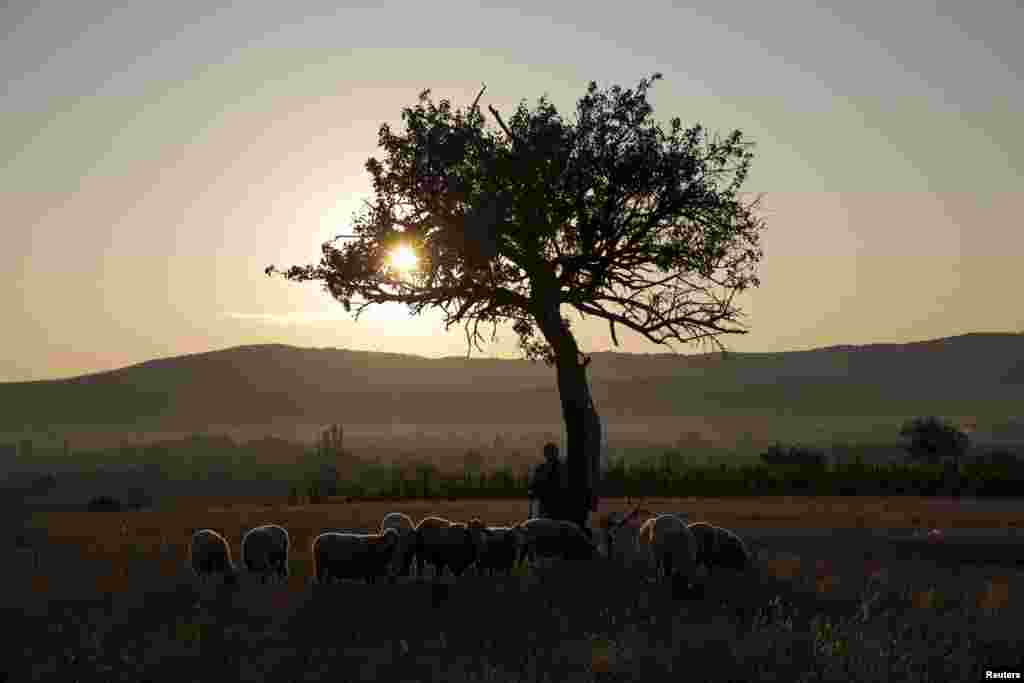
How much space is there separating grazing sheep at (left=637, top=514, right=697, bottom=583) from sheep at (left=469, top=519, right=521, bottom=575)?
237cm

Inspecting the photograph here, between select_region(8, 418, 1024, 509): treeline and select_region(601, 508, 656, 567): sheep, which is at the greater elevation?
select_region(8, 418, 1024, 509): treeline

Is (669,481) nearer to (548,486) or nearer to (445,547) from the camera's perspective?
(548,486)

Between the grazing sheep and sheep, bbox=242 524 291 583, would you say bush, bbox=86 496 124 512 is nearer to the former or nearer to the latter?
sheep, bbox=242 524 291 583

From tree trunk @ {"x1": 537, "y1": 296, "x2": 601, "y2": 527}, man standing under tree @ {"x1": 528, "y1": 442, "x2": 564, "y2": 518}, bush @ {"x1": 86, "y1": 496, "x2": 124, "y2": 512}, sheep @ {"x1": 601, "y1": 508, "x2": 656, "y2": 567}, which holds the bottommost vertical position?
sheep @ {"x1": 601, "y1": 508, "x2": 656, "y2": 567}

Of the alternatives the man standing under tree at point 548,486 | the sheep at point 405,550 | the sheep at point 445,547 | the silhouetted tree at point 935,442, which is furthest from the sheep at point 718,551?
the silhouetted tree at point 935,442

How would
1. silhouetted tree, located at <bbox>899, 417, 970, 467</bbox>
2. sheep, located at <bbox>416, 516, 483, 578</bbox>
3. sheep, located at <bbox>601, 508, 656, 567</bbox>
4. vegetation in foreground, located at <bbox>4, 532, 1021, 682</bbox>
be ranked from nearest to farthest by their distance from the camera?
vegetation in foreground, located at <bbox>4, 532, 1021, 682</bbox> → sheep, located at <bbox>416, 516, 483, 578</bbox> → sheep, located at <bbox>601, 508, 656, 567</bbox> → silhouetted tree, located at <bbox>899, 417, 970, 467</bbox>

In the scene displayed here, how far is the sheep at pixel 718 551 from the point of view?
66.2ft

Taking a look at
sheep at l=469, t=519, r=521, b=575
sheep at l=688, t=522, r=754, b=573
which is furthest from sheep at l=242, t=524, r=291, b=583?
sheep at l=688, t=522, r=754, b=573

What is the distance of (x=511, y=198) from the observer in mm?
26266

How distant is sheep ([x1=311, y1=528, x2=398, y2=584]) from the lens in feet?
62.2

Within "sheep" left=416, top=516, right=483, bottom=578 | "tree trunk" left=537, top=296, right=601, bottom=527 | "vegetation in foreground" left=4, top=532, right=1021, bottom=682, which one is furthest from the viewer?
"tree trunk" left=537, top=296, right=601, bottom=527

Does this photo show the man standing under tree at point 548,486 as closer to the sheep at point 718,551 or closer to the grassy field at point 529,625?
the sheep at point 718,551

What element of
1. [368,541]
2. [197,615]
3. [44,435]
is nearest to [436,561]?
[368,541]

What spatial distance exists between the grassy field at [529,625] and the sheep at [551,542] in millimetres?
815
